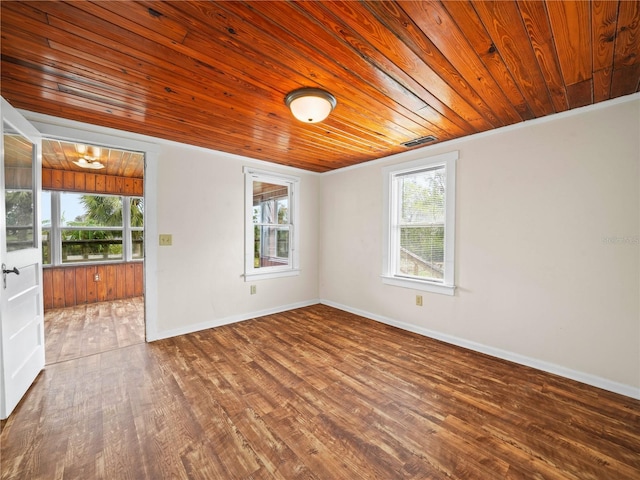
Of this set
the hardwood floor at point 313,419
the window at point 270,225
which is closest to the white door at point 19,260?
the hardwood floor at point 313,419

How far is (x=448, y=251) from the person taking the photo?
124 inches

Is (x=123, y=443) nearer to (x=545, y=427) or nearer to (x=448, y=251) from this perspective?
(x=545, y=427)

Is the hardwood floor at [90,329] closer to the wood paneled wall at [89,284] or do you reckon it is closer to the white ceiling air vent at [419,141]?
the wood paneled wall at [89,284]

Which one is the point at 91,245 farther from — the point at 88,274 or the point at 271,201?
the point at 271,201

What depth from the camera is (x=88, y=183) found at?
16.4 ft

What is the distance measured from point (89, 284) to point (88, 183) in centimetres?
182

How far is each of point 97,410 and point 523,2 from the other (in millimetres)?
3452

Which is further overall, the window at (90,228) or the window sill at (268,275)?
the window at (90,228)

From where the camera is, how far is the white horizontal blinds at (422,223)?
330 cm

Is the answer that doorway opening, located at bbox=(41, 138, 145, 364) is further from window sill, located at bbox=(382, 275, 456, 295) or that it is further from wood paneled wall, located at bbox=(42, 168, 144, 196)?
window sill, located at bbox=(382, 275, 456, 295)

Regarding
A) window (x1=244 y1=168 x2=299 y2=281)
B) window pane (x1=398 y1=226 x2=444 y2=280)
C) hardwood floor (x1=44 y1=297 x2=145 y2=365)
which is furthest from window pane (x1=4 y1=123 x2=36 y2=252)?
Answer: window pane (x1=398 y1=226 x2=444 y2=280)

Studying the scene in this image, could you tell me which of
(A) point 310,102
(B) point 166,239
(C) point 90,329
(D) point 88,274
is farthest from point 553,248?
(D) point 88,274

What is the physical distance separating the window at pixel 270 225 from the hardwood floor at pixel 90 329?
164cm

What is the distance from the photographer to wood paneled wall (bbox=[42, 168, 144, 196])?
4.66 meters
